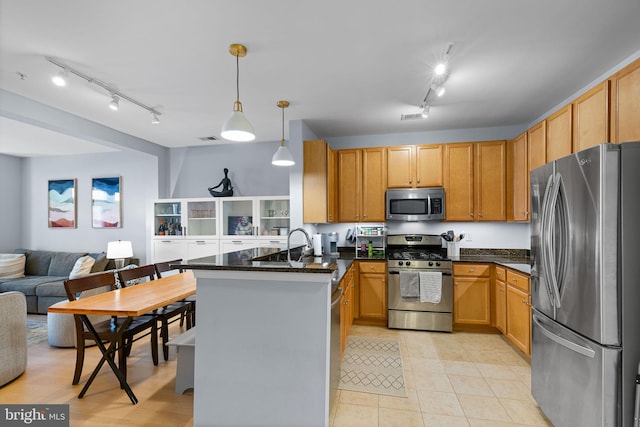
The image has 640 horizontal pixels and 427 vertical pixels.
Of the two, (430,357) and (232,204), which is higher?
(232,204)

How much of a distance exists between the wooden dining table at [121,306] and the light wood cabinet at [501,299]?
129 inches

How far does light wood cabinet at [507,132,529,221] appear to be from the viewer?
135 inches

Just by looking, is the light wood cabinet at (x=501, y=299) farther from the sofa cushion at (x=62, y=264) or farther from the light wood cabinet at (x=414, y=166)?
the sofa cushion at (x=62, y=264)

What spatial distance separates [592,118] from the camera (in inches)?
90.1

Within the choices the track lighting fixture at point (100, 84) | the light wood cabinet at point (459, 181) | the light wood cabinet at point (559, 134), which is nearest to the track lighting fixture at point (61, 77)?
the track lighting fixture at point (100, 84)

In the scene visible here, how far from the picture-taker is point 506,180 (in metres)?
3.79

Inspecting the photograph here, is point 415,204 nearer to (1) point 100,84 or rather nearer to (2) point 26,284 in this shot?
(1) point 100,84

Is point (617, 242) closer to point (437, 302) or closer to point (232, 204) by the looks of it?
point (437, 302)

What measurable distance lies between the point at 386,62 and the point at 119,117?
330 centimetres

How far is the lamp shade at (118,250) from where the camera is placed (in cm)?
446

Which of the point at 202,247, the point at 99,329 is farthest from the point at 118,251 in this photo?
the point at 99,329

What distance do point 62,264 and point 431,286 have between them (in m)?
5.79

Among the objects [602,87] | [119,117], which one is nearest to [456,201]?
[602,87]

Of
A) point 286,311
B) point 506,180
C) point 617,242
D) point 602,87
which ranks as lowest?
point 286,311
